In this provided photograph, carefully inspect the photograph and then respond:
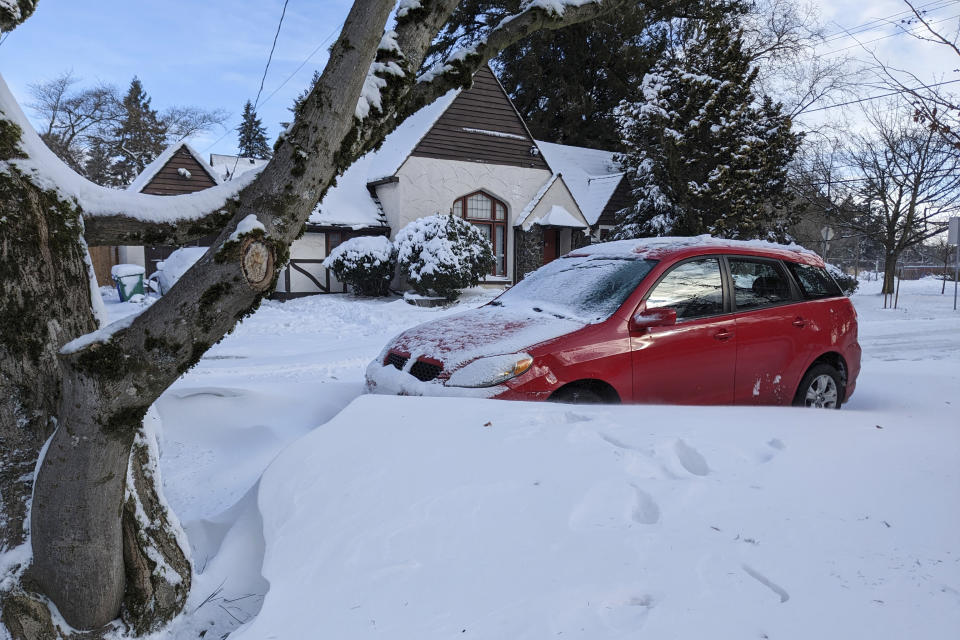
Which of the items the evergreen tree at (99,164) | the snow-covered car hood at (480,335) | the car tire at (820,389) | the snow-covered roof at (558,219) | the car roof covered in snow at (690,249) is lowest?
the car tire at (820,389)

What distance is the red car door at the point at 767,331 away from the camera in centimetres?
518

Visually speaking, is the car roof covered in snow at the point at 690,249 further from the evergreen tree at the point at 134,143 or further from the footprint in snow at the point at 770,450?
the evergreen tree at the point at 134,143

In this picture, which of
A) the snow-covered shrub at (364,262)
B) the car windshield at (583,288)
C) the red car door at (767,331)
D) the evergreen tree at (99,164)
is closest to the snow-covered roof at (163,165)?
the snow-covered shrub at (364,262)

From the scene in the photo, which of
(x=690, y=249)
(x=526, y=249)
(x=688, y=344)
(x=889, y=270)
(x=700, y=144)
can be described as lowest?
(x=688, y=344)

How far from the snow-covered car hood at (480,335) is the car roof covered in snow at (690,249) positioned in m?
1.09

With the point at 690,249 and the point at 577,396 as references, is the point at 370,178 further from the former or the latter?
the point at 577,396

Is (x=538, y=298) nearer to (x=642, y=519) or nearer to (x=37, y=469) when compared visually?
(x=642, y=519)

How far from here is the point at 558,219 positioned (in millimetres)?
21734

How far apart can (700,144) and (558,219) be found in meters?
5.06

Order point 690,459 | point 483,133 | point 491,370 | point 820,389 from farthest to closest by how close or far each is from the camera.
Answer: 1. point 483,133
2. point 820,389
3. point 491,370
4. point 690,459

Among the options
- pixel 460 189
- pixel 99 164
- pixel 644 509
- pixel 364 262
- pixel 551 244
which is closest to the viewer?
pixel 644 509

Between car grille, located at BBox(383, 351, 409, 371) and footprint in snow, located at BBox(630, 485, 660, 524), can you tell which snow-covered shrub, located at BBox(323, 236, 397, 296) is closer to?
car grille, located at BBox(383, 351, 409, 371)

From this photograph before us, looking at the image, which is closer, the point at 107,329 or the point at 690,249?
the point at 107,329

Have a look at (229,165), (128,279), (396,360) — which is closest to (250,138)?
(229,165)
